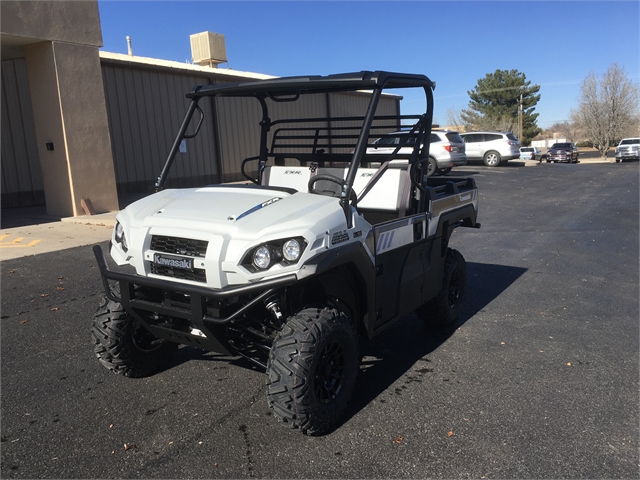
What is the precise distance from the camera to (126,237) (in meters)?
3.40

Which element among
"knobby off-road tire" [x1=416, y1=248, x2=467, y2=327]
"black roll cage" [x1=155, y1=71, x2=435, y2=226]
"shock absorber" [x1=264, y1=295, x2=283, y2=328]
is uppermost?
"black roll cage" [x1=155, y1=71, x2=435, y2=226]

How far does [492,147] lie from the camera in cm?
2641

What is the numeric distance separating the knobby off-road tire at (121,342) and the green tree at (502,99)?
182 feet

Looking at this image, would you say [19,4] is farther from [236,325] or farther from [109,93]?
[236,325]

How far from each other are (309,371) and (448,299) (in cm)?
233

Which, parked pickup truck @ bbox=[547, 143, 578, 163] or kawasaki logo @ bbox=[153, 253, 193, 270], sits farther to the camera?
parked pickup truck @ bbox=[547, 143, 578, 163]

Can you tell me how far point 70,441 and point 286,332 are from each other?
1.39m

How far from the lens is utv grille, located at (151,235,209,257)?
10.2 ft

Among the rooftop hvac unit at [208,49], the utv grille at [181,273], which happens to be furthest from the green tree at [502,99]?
the utv grille at [181,273]

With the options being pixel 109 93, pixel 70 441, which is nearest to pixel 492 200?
pixel 109 93

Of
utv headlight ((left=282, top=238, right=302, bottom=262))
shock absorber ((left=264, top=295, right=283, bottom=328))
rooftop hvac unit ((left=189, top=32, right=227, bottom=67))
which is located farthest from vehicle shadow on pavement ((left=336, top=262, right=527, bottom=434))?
rooftop hvac unit ((left=189, top=32, right=227, bottom=67))

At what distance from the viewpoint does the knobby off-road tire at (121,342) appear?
12.3ft

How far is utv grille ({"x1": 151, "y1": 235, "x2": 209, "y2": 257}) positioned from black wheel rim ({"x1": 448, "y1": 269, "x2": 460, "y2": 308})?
2.80 metres

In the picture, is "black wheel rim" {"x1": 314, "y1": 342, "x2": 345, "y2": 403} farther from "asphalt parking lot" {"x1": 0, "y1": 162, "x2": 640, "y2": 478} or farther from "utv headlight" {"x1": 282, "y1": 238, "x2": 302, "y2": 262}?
"utv headlight" {"x1": 282, "y1": 238, "x2": 302, "y2": 262}
